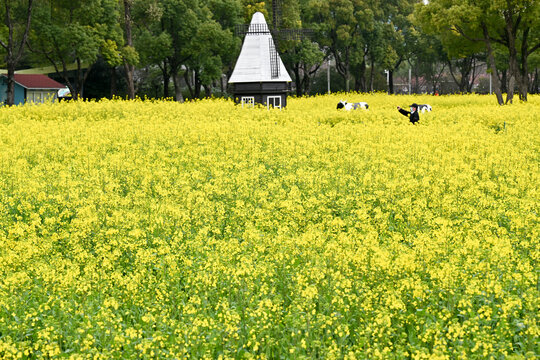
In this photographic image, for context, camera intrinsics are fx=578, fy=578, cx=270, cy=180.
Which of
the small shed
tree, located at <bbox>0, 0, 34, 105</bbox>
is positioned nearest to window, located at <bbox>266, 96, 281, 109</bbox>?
tree, located at <bbox>0, 0, 34, 105</bbox>

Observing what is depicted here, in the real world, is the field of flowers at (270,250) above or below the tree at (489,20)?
below

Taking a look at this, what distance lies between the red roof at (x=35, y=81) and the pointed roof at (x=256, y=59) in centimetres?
3008

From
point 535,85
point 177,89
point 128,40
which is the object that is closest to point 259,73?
point 128,40

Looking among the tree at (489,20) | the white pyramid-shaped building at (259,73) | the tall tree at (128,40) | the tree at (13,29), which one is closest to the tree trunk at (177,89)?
the tall tree at (128,40)

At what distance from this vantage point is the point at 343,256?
29.5 ft

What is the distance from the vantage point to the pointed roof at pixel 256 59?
4147 cm

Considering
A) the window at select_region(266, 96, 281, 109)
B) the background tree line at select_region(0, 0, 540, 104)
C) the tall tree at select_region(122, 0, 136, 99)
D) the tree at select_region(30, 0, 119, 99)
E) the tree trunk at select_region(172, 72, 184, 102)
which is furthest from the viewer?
the tree trunk at select_region(172, 72, 184, 102)

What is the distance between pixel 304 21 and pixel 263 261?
2497 inches

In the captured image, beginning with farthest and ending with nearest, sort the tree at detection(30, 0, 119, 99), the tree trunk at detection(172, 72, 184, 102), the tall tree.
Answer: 1. the tree trunk at detection(172, 72, 184, 102)
2. the tall tree
3. the tree at detection(30, 0, 119, 99)

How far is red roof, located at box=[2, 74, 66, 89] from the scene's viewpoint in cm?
6167

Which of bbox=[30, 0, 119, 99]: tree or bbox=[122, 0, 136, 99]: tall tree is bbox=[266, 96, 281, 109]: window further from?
bbox=[30, 0, 119, 99]: tree

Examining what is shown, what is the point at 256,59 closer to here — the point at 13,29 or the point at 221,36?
the point at 221,36

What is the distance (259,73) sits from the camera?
41.5m

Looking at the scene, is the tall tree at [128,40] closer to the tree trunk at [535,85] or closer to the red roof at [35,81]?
the red roof at [35,81]
